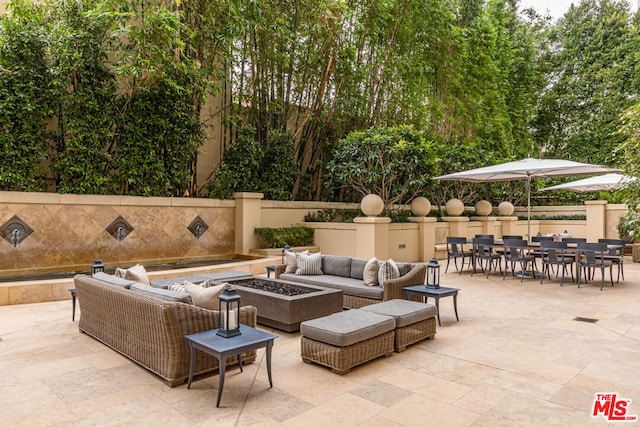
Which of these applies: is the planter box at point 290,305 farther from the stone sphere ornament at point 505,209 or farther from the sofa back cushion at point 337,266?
the stone sphere ornament at point 505,209

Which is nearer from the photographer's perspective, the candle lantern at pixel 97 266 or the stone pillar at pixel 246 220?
the candle lantern at pixel 97 266

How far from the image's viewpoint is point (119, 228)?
29.9 feet

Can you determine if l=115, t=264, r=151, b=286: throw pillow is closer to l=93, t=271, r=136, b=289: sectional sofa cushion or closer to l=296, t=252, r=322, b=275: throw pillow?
l=93, t=271, r=136, b=289: sectional sofa cushion

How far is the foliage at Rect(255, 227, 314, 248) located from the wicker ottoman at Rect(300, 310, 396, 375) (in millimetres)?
6573

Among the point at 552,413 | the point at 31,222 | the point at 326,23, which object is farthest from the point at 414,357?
the point at 326,23

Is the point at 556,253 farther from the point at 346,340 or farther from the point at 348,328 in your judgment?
the point at 346,340

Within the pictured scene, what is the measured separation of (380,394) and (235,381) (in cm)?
125

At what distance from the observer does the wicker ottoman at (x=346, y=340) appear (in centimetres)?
372

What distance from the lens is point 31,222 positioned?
802cm

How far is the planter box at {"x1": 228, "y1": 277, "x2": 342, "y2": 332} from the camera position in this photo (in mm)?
4910

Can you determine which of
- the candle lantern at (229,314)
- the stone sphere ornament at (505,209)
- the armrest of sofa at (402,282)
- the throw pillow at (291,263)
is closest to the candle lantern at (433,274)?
the armrest of sofa at (402,282)

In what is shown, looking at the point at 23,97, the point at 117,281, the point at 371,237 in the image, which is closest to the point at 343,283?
the point at 117,281

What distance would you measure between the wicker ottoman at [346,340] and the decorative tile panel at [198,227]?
22.6ft

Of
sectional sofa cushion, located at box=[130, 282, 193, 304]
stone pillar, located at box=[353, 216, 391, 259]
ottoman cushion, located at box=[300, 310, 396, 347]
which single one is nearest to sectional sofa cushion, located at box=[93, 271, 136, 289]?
sectional sofa cushion, located at box=[130, 282, 193, 304]
